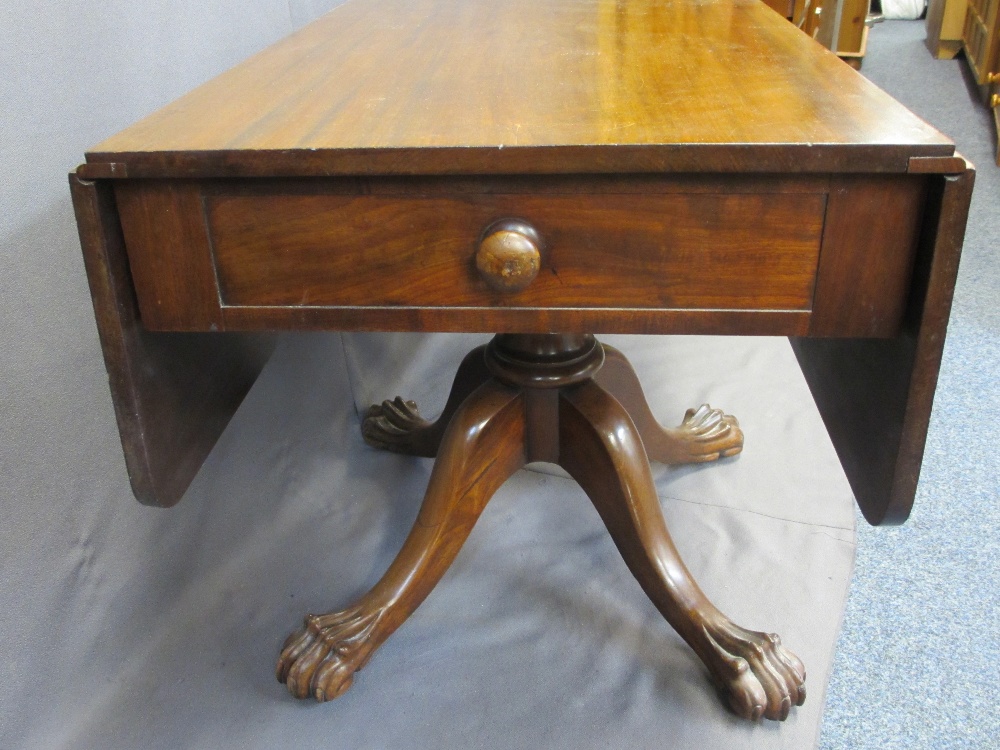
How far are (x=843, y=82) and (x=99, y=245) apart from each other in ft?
2.04

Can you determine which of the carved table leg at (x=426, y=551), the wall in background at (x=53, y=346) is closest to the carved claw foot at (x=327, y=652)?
the carved table leg at (x=426, y=551)

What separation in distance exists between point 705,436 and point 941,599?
39 centimetres

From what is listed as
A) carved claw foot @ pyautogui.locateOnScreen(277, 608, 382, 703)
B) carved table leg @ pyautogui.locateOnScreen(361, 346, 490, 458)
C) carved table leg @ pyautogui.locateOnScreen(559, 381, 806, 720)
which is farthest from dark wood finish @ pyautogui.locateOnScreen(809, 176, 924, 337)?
carved table leg @ pyautogui.locateOnScreen(361, 346, 490, 458)

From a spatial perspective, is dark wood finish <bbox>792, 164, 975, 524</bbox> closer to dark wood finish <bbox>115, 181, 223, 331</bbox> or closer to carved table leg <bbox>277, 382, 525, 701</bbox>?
carved table leg <bbox>277, 382, 525, 701</bbox>

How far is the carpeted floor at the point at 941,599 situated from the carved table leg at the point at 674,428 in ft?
0.76

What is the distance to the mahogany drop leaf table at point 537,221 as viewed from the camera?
0.60 meters

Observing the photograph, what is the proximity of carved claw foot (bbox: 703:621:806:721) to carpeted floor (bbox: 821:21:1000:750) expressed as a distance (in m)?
0.09

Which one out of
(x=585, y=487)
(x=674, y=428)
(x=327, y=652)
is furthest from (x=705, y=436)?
(x=327, y=652)

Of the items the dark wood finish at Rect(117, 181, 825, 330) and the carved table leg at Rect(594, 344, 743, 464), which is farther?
the carved table leg at Rect(594, 344, 743, 464)

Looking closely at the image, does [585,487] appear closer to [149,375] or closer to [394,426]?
[394,426]

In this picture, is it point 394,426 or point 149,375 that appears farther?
point 394,426

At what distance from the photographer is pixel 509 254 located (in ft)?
2.03

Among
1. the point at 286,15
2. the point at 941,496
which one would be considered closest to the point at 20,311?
the point at 286,15

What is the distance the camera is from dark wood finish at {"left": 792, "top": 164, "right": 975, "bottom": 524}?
1.91 feet
